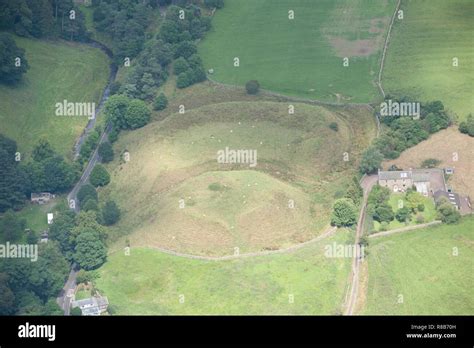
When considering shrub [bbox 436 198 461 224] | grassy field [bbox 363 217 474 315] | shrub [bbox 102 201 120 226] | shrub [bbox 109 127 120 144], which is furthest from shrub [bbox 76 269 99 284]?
shrub [bbox 436 198 461 224]

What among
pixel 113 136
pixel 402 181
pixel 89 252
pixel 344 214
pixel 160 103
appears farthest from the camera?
pixel 160 103

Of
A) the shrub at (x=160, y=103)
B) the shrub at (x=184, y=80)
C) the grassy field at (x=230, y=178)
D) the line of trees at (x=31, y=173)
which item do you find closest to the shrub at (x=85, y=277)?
the grassy field at (x=230, y=178)

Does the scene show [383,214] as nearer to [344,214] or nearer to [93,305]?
[344,214]

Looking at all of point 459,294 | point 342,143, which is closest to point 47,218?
point 342,143

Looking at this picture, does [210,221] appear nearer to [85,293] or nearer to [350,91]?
[85,293]
